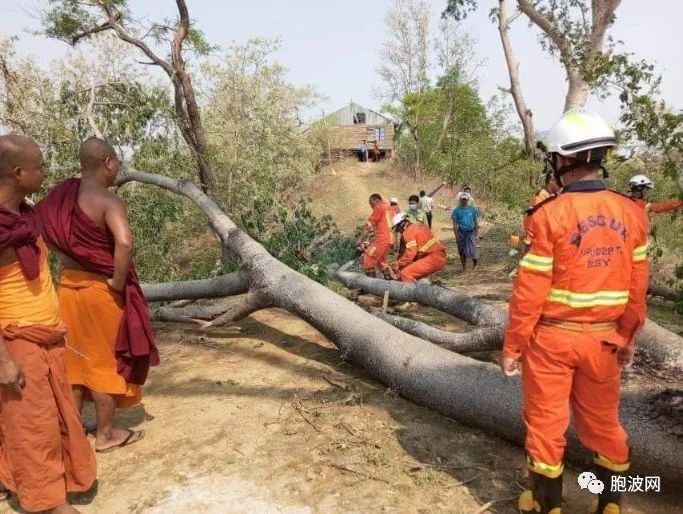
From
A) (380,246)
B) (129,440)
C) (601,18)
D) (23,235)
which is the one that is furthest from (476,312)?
(601,18)

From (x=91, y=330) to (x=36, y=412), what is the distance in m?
0.61

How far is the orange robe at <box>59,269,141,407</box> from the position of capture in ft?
8.84

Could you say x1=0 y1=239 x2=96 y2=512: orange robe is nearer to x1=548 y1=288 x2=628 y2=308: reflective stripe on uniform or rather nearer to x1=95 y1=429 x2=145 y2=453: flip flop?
x1=95 y1=429 x2=145 y2=453: flip flop

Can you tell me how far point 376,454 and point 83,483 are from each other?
1.34 metres

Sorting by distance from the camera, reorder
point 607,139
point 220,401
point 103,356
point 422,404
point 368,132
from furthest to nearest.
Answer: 1. point 368,132
2. point 220,401
3. point 422,404
4. point 103,356
5. point 607,139

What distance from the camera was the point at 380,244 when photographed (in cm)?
752

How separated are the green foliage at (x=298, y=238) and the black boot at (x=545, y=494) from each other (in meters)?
3.99

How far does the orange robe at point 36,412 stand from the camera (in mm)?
2129

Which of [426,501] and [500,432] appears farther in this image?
[500,432]

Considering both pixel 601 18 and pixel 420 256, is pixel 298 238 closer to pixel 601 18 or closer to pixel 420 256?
pixel 420 256

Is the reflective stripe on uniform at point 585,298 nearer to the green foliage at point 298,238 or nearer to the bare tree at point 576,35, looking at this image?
the green foliage at point 298,238

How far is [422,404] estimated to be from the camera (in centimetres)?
300

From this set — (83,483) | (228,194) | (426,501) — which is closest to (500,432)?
(426,501)

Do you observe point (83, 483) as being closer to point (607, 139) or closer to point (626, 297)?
point (626, 297)
